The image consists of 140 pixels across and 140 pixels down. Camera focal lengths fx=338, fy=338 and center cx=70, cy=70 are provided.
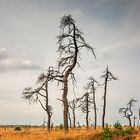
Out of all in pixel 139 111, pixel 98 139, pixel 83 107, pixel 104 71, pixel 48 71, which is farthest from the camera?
pixel 139 111

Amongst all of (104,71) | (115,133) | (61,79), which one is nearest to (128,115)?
(104,71)

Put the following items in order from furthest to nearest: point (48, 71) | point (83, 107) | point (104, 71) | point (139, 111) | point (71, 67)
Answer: point (139, 111) → point (83, 107) → point (104, 71) → point (48, 71) → point (71, 67)

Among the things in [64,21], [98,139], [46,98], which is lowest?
[98,139]

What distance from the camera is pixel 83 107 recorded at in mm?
62250

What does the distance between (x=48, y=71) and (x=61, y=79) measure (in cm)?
1707

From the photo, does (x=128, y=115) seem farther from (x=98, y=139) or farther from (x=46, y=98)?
(x=98, y=139)

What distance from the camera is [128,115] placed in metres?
69.2

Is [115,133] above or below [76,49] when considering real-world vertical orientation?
below

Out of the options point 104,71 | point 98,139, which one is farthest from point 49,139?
point 104,71

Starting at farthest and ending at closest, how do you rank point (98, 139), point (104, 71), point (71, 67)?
point (104, 71)
point (71, 67)
point (98, 139)

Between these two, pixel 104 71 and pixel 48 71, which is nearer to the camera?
pixel 48 71

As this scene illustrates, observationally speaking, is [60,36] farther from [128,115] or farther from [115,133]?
[128,115]

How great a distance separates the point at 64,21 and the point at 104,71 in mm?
23756

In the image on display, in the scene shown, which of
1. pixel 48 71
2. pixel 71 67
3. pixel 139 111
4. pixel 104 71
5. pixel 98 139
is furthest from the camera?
pixel 139 111
